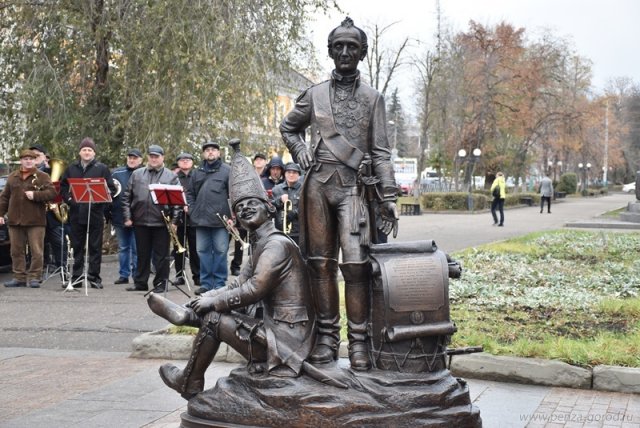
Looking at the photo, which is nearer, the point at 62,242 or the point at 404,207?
the point at 62,242

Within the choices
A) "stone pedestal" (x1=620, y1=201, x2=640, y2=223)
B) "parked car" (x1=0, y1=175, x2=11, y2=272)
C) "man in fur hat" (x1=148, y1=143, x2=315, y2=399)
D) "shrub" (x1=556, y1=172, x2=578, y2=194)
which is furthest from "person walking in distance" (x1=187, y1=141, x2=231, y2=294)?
"shrub" (x1=556, y1=172, x2=578, y2=194)

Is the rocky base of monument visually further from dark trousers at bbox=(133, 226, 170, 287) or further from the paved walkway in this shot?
dark trousers at bbox=(133, 226, 170, 287)

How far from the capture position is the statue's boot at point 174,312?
5500 millimetres

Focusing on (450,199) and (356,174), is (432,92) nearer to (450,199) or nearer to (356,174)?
(450,199)

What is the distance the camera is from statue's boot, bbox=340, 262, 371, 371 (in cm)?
564

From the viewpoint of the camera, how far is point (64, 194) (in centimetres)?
1323

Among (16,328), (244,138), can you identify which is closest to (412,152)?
(244,138)

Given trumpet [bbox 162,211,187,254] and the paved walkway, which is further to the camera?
trumpet [bbox 162,211,187,254]

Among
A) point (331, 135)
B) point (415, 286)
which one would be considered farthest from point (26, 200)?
point (415, 286)

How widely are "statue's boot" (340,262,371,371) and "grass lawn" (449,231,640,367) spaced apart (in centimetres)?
215

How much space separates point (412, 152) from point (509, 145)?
4300 cm

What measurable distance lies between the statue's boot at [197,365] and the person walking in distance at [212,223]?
20.9 ft

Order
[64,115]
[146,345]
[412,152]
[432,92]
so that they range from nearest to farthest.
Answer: [146,345], [64,115], [432,92], [412,152]

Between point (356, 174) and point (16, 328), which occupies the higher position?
point (356, 174)
